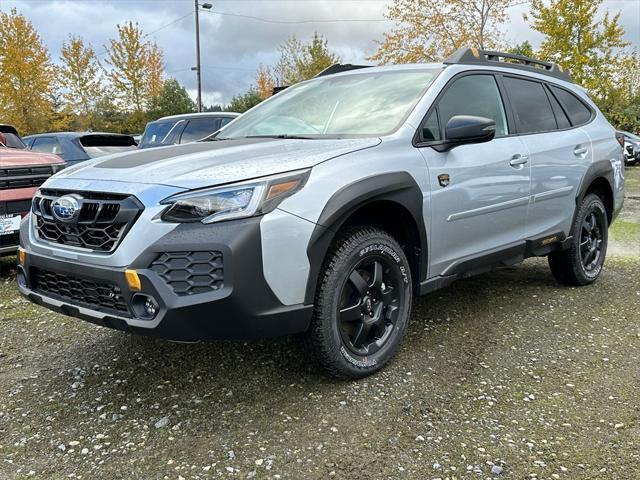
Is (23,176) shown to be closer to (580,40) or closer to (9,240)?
(9,240)

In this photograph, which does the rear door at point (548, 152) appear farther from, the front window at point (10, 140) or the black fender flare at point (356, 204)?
the front window at point (10, 140)

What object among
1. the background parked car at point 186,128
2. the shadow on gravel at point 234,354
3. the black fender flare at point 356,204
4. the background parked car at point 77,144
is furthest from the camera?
the background parked car at point 186,128

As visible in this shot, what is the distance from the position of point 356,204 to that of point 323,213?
233 mm

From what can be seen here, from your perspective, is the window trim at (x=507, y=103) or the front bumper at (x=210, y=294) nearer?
the front bumper at (x=210, y=294)

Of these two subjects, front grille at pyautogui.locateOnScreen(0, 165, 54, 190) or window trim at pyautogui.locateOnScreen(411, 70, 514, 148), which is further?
front grille at pyautogui.locateOnScreen(0, 165, 54, 190)

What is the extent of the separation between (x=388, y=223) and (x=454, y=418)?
111 cm

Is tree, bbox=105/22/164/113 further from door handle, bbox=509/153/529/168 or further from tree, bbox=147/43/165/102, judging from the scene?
door handle, bbox=509/153/529/168

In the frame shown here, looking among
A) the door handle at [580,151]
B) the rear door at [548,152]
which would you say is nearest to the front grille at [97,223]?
the rear door at [548,152]

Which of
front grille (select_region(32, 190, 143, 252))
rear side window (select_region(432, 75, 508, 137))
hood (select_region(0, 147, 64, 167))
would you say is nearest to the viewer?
front grille (select_region(32, 190, 143, 252))

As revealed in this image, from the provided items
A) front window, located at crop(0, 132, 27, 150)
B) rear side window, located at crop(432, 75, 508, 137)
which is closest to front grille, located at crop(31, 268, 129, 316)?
rear side window, located at crop(432, 75, 508, 137)

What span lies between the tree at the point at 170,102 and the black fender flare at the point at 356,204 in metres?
32.7

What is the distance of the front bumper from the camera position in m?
2.34

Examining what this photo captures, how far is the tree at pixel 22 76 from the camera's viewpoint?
24.0m

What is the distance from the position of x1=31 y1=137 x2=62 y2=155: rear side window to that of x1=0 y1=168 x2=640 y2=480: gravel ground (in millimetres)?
5205
